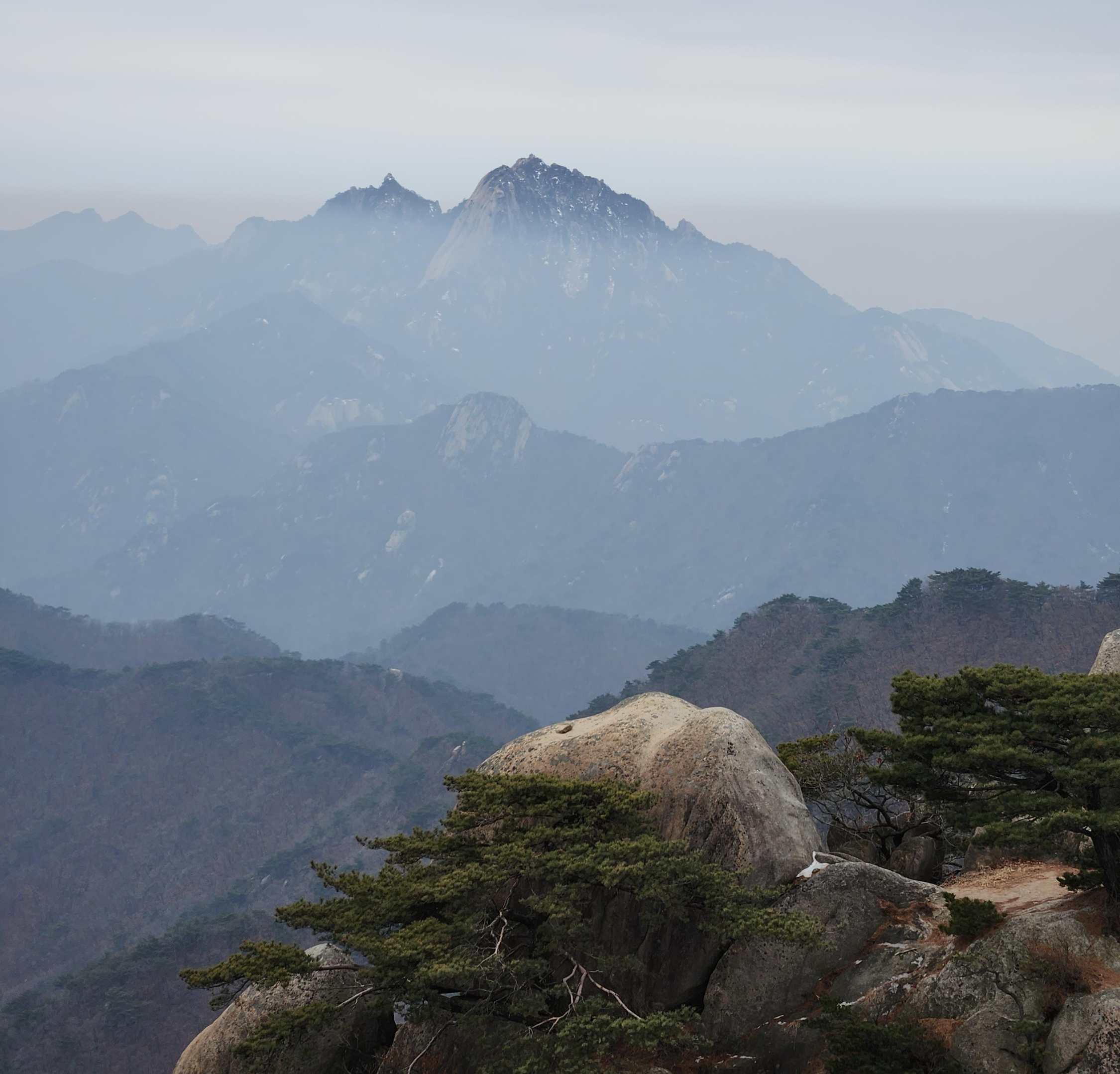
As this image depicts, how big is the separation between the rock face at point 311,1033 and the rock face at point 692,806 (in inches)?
187

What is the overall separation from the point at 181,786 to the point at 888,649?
108m

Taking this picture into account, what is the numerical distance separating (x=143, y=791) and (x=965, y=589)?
122 metres

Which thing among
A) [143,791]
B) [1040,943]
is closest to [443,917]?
[1040,943]

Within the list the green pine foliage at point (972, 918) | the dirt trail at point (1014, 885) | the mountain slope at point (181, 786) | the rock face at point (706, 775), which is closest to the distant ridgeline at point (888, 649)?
the mountain slope at point (181, 786)

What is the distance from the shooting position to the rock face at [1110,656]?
2253 cm

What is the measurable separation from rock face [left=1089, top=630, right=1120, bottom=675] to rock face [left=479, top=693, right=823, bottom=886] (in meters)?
6.83

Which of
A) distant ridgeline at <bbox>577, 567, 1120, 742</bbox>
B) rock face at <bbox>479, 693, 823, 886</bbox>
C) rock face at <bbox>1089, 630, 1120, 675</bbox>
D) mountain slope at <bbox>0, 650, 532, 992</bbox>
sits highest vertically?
rock face at <bbox>1089, 630, 1120, 675</bbox>

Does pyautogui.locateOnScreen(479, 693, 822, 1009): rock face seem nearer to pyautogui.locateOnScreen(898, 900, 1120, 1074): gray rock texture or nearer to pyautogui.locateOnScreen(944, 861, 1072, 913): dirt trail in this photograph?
pyautogui.locateOnScreen(944, 861, 1072, 913): dirt trail

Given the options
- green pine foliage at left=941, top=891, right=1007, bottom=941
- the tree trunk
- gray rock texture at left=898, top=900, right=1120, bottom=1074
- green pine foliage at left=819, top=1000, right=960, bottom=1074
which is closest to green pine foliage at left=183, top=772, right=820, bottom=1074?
green pine foliage at left=819, top=1000, right=960, bottom=1074

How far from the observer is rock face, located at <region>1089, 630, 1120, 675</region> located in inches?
887

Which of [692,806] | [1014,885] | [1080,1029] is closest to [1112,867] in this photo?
[1080,1029]

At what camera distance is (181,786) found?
169 metres

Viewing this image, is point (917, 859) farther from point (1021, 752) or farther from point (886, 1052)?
point (886, 1052)

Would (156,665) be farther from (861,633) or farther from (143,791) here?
(861,633)
